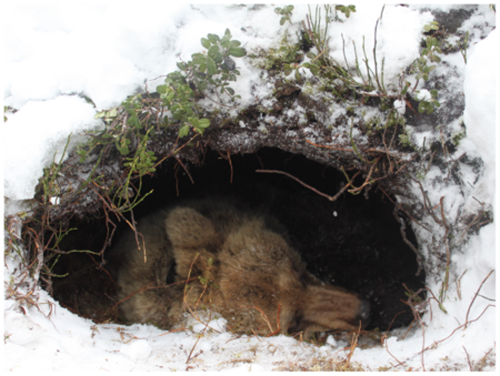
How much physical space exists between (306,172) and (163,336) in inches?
74.5

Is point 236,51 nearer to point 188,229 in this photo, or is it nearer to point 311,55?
point 311,55

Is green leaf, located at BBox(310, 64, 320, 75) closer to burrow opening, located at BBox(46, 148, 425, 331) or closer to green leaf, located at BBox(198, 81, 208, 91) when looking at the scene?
green leaf, located at BBox(198, 81, 208, 91)

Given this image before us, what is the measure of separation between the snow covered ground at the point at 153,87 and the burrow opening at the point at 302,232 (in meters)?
0.64

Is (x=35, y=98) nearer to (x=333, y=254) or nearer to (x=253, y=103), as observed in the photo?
(x=253, y=103)

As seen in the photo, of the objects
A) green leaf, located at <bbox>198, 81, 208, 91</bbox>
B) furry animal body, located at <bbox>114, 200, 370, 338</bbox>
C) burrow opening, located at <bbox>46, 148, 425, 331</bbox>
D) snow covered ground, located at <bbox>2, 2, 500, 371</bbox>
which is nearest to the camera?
snow covered ground, located at <bbox>2, 2, 500, 371</bbox>

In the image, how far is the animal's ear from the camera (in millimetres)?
3000

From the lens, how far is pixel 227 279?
2.82 m

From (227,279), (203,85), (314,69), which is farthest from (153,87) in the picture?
(227,279)

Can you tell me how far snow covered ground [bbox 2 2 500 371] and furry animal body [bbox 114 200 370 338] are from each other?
387 mm

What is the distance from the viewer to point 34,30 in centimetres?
219

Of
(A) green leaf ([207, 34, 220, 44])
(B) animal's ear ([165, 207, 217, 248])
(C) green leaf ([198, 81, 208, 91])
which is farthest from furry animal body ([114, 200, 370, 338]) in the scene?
(A) green leaf ([207, 34, 220, 44])

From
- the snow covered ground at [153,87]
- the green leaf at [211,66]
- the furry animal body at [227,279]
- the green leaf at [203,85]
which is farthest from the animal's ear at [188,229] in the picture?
the green leaf at [211,66]

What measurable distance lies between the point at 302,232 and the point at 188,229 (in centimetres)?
122

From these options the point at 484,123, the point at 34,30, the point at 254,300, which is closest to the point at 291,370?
the point at 254,300
